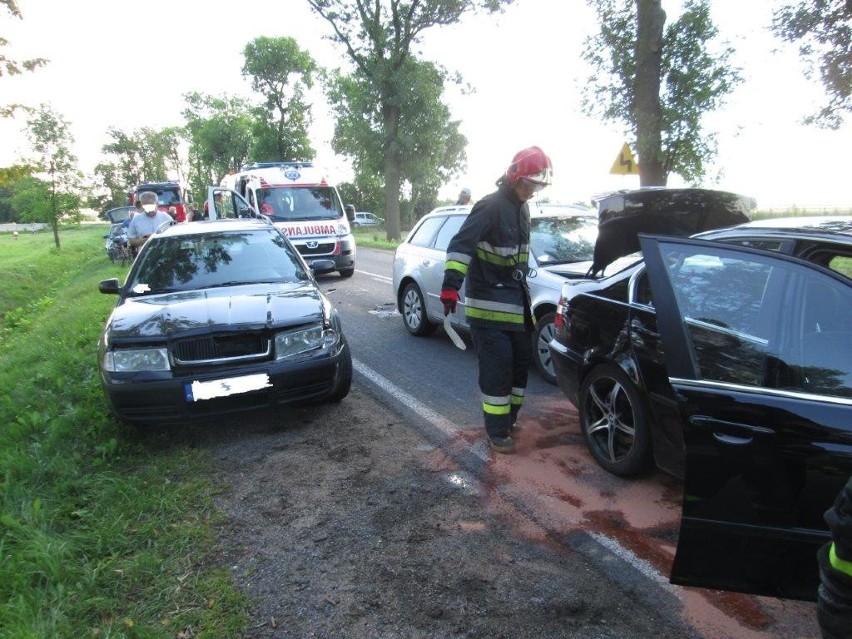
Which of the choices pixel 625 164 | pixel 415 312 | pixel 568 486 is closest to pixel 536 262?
pixel 415 312

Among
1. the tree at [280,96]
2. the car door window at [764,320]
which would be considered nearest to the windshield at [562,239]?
the car door window at [764,320]

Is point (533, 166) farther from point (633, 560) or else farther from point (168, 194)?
point (168, 194)

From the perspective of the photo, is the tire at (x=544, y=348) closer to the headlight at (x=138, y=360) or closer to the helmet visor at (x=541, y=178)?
the helmet visor at (x=541, y=178)

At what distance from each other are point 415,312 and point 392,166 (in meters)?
20.3

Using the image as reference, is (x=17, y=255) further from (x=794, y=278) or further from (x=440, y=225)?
(x=794, y=278)

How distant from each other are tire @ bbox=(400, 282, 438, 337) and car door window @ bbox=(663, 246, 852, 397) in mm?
5226

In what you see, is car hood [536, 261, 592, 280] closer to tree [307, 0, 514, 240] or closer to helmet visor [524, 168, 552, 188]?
helmet visor [524, 168, 552, 188]

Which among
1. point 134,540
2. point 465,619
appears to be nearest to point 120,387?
point 134,540

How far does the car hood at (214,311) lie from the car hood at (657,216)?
7.17ft

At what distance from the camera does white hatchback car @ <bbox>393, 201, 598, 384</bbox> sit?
5691 millimetres

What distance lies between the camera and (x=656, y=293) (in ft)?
8.21

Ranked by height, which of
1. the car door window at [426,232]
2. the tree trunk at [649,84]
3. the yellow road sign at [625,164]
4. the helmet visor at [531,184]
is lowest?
the car door window at [426,232]

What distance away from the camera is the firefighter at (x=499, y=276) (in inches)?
161

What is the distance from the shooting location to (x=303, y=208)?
14.0 m
